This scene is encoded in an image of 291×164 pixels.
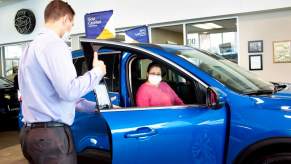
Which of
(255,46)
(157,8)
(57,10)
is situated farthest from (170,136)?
(157,8)

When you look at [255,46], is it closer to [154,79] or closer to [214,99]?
[154,79]

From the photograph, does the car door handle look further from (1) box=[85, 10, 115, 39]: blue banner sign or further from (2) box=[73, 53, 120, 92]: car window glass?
(1) box=[85, 10, 115, 39]: blue banner sign

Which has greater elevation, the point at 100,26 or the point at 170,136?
the point at 100,26

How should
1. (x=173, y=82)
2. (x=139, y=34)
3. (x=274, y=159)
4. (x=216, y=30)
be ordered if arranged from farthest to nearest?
(x=216, y=30)
(x=139, y=34)
(x=173, y=82)
(x=274, y=159)

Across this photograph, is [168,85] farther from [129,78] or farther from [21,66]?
[21,66]

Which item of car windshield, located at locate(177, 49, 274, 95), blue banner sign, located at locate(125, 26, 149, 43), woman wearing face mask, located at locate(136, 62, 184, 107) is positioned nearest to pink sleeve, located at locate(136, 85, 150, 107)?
woman wearing face mask, located at locate(136, 62, 184, 107)

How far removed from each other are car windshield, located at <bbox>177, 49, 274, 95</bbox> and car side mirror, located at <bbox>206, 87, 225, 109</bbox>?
182 millimetres

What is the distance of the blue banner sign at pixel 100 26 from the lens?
4.84m

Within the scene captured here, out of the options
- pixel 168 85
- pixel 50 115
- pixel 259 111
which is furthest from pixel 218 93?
pixel 50 115

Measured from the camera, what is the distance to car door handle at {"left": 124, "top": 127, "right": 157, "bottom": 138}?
2605mm

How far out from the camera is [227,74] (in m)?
2.97

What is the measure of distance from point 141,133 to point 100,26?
2698 mm

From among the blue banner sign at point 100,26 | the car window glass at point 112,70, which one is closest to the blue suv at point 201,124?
the car window glass at point 112,70

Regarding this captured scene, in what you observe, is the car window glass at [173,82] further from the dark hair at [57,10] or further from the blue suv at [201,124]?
the dark hair at [57,10]
